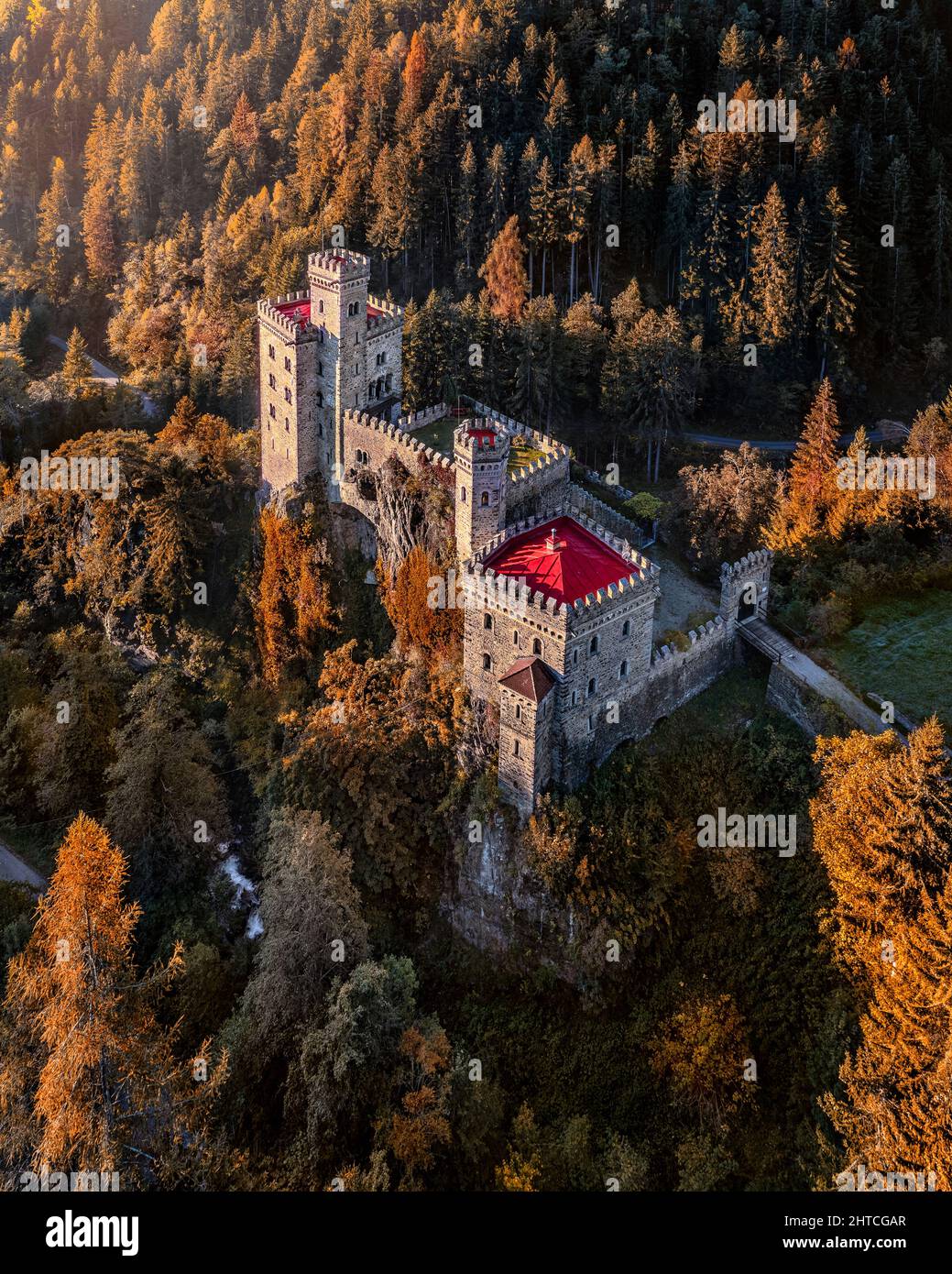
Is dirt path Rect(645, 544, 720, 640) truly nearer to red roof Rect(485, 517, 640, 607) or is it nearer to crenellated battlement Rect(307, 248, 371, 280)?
red roof Rect(485, 517, 640, 607)

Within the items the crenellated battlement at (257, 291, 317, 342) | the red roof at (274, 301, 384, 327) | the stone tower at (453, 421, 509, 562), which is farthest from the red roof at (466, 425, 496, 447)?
the crenellated battlement at (257, 291, 317, 342)

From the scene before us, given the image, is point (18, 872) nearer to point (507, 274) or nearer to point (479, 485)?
point (479, 485)

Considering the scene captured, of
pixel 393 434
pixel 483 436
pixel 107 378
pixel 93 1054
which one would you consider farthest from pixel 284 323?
pixel 93 1054

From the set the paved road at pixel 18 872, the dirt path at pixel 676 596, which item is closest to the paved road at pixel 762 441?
the dirt path at pixel 676 596

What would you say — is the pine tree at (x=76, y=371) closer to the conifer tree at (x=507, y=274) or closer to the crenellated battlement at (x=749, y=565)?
the conifer tree at (x=507, y=274)

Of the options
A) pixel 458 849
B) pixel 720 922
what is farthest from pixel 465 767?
pixel 720 922
